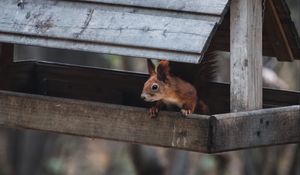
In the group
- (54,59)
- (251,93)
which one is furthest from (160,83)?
(54,59)

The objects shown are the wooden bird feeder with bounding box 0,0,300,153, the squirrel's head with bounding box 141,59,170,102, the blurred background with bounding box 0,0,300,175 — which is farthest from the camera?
the blurred background with bounding box 0,0,300,175

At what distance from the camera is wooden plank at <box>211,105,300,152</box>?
3.97 metres

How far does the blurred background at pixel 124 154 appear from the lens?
8328mm

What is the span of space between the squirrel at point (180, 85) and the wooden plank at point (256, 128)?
29 cm

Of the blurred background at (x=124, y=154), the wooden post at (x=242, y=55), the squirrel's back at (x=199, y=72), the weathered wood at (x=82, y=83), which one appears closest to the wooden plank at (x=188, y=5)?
the wooden post at (x=242, y=55)

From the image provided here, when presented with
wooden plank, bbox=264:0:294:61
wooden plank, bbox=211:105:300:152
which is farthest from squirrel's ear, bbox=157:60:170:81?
wooden plank, bbox=264:0:294:61

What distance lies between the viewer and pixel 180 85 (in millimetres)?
4574

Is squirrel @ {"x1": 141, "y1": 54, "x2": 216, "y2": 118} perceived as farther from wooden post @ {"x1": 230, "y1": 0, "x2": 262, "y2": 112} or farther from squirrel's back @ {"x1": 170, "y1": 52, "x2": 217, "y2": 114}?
wooden post @ {"x1": 230, "y1": 0, "x2": 262, "y2": 112}

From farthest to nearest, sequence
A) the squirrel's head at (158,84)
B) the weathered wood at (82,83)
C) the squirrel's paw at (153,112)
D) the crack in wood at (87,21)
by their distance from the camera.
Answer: the weathered wood at (82,83) < the squirrel's head at (158,84) < the squirrel's paw at (153,112) < the crack in wood at (87,21)

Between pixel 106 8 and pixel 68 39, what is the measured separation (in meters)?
0.27

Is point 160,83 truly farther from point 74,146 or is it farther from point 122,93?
point 74,146

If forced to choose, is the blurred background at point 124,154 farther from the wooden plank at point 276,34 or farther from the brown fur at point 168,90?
the brown fur at point 168,90

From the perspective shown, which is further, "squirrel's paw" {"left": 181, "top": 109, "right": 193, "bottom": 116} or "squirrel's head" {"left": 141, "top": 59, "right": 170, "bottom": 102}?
"squirrel's head" {"left": 141, "top": 59, "right": 170, "bottom": 102}

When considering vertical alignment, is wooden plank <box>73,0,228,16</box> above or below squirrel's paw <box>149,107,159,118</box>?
above
